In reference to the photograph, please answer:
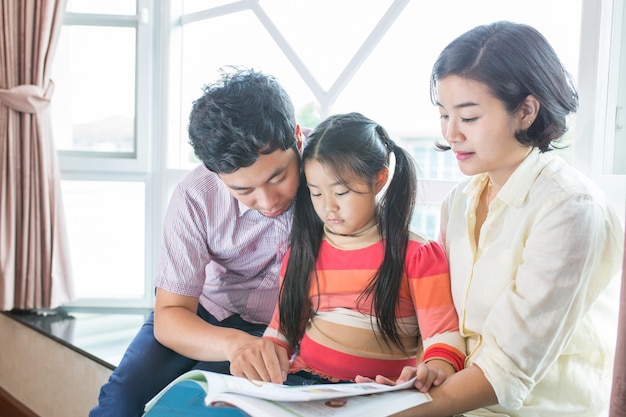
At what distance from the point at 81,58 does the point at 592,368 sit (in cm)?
225

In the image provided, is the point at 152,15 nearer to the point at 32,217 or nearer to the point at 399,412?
the point at 32,217

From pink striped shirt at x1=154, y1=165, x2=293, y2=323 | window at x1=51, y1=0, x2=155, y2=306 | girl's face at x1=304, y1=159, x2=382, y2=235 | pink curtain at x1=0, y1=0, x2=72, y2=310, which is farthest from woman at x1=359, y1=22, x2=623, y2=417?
pink curtain at x1=0, y1=0, x2=72, y2=310

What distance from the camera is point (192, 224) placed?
1615 millimetres

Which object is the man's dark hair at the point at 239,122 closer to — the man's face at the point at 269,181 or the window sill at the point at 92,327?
the man's face at the point at 269,181

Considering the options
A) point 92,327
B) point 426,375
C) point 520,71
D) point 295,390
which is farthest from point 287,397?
point 92,327

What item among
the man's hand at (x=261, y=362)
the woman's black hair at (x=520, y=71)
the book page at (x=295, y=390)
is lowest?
the man's hand at (x=261, y=362)

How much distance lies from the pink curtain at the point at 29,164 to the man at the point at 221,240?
0.95m

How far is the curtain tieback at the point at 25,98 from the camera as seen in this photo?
7.69ft

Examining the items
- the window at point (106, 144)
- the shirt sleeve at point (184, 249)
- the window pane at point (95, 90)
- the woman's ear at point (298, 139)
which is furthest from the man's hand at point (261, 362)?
the window pane at point (95, 90)

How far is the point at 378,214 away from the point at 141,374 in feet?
2.21

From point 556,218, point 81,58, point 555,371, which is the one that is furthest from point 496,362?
point 81,58

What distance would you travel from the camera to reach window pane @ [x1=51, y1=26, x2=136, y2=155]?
2564mm

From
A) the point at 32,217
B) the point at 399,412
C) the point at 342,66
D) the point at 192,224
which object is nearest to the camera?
the point at 399,412

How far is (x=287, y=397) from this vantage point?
0.94 m
